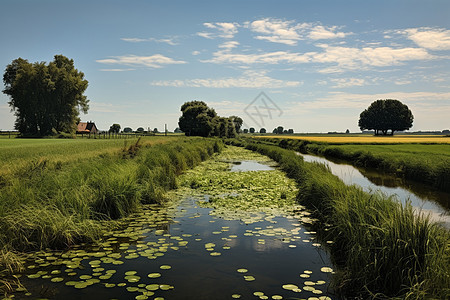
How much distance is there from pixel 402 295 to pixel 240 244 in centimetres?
316

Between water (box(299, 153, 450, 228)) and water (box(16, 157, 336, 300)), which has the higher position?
water (box(16, 157, 336, 300))

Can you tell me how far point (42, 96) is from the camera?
4509 centimetres

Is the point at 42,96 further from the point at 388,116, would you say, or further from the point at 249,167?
the point at 388,116

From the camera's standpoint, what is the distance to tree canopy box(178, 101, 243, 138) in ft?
250

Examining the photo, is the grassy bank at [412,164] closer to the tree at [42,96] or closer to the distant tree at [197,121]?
the tree at [42,96]

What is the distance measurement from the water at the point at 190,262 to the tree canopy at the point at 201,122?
2686 inches

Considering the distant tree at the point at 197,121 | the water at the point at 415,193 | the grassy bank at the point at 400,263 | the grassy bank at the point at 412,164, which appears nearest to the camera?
the grassy bank at the point at 400,263

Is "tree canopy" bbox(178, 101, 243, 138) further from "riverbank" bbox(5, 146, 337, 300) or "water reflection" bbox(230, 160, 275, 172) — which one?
"riverbank" bbox(5, 146, 337, 300)

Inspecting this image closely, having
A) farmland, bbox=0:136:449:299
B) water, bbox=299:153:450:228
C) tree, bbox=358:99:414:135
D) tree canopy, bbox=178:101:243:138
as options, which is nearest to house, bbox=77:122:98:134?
tree canopy, bbox=178:101:243:138

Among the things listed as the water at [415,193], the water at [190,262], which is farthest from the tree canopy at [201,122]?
the water at [190,262]

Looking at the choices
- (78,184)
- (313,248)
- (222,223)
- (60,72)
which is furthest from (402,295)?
(60,72)

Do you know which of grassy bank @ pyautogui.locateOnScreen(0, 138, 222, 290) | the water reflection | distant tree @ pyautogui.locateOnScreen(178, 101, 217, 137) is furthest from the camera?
distant tree @ pyautogui.locateOnScreen(178, 101, 217, 137)

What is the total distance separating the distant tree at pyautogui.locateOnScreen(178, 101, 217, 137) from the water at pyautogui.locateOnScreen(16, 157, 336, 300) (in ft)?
223

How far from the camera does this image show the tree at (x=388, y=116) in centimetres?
9038
